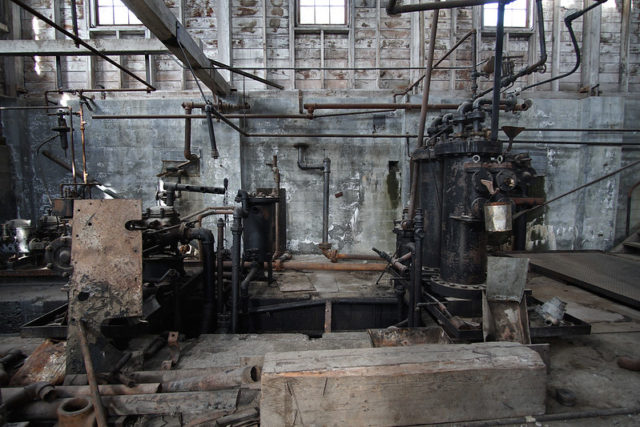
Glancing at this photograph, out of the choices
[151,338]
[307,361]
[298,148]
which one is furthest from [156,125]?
[307,361]

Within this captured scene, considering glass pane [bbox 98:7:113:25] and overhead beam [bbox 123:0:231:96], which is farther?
glass pane [bbox 98:7:113:25]

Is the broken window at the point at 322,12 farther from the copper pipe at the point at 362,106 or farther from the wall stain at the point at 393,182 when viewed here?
the wall stain at the point at 393,182

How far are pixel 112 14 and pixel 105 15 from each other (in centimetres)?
16

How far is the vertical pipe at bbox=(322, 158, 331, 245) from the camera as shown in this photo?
6145 mm

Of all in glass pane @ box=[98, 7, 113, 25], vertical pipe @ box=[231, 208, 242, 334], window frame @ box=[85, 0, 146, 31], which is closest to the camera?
vertical pipe @ box=[231, 208, 242, 334]

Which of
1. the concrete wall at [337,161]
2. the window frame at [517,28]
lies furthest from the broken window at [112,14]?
the window frame at [517,28]

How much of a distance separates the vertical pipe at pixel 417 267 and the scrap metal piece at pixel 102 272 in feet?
7.81

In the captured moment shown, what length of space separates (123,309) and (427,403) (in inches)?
85.2

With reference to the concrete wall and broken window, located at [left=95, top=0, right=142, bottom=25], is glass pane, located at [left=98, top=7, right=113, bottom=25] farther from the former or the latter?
the concrete wall

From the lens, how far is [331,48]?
20.9 feet

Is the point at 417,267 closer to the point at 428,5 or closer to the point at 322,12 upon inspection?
the point at 428,5

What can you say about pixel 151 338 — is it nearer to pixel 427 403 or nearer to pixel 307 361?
pixel 307 361

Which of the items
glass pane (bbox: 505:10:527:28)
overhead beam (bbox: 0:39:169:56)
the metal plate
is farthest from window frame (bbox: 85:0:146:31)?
the metal plate

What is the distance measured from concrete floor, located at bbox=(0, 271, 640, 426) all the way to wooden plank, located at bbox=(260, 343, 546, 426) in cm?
14
